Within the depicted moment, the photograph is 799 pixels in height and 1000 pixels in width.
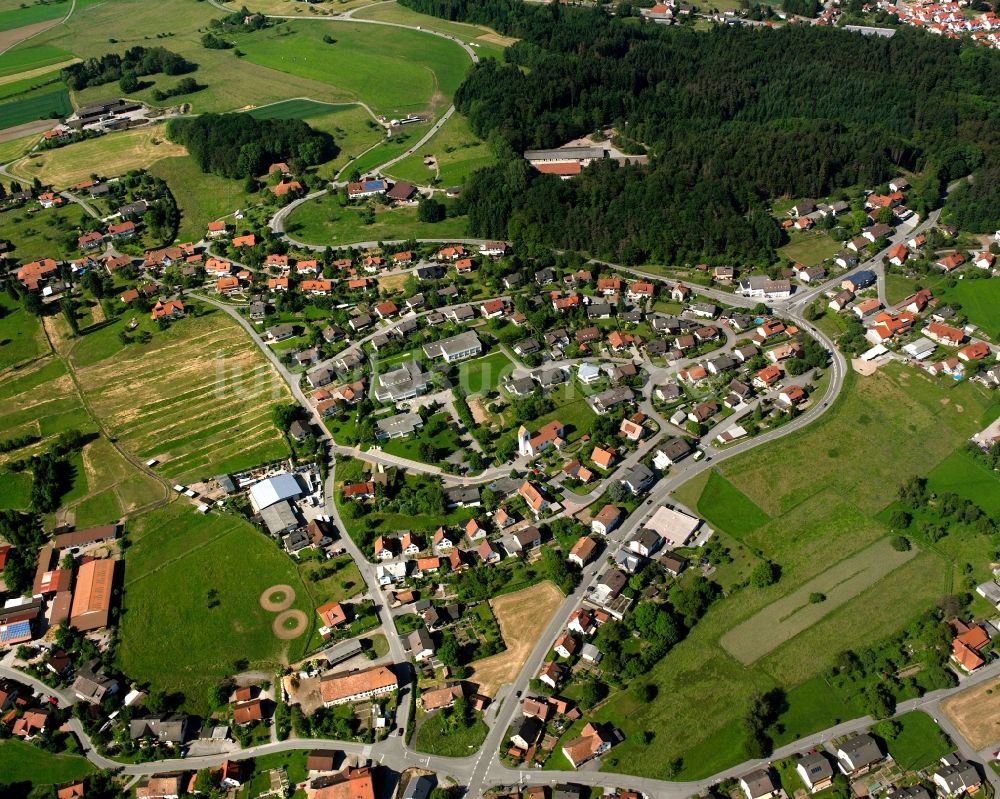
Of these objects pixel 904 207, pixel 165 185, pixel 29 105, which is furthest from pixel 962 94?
pixel 29 105

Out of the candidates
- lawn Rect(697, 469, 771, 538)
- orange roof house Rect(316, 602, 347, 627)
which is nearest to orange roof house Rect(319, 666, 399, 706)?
orange roof house Rect(316, 602, 347, 627)

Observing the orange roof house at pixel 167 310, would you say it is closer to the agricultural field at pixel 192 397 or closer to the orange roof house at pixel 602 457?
the agricultural field at pixel 192 397

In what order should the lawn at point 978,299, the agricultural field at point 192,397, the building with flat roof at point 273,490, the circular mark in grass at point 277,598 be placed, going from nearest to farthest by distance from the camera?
the circular mark in grass at point 277,598
the building with flat roof at point 273,490
the agricultural field at point 192,397
the lawn at point 978,299

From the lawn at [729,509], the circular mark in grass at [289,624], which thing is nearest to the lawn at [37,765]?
the circular mark in grass at [289,624]

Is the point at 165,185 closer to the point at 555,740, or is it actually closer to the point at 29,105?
the point at 29,105

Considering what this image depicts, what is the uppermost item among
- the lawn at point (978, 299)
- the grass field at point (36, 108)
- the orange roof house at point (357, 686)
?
the grass field at point (36, 108)

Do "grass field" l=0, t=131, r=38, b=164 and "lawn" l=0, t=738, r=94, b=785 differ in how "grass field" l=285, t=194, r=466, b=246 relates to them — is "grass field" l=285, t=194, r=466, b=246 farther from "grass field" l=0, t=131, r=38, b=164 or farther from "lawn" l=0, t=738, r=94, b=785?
"lawn" l=0, t=738, r=94, b=785

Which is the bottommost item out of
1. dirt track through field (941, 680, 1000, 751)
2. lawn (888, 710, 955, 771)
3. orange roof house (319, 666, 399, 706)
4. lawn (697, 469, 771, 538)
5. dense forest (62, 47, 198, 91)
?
orange roof house (319, 666, 399, 706)
